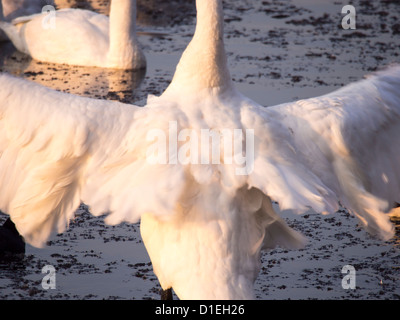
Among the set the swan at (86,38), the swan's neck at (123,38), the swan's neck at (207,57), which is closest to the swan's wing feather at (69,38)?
the swan at (86,38)

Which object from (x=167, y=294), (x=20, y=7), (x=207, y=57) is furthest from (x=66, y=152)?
(x=20, y=7)

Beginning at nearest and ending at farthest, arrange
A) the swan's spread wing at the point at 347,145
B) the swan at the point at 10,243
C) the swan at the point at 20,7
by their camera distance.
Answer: the swan's spread wing at the point at 347,145 < the swan at the point at 10,243 < the swan at the point at 20,7

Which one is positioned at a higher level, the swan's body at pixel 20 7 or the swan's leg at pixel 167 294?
the swan's body at pixel 20 7

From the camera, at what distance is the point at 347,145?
5508mm

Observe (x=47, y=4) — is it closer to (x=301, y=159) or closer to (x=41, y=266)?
(x=41, y=266)

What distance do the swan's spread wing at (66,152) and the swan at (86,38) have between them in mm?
7275

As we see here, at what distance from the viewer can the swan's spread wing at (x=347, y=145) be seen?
521 centimetres

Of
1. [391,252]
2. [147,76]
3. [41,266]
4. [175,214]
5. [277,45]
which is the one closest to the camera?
[175,214]

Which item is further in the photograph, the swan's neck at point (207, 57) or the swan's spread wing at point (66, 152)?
the swan's neck at point (207, 57)

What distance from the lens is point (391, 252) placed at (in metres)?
7.33

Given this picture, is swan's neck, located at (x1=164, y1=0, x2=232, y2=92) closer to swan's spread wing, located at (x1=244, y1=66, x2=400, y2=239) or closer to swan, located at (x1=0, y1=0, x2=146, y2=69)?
swan's spread wing, located at (x1=244, y1=66, x2=400, y2=239)

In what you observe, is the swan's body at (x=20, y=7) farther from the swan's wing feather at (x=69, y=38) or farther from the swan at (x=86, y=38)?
the swan's wing feather at (x=69, y=38)

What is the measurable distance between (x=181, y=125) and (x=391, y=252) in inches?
113

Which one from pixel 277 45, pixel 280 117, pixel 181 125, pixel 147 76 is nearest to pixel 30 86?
pixel 181 125
